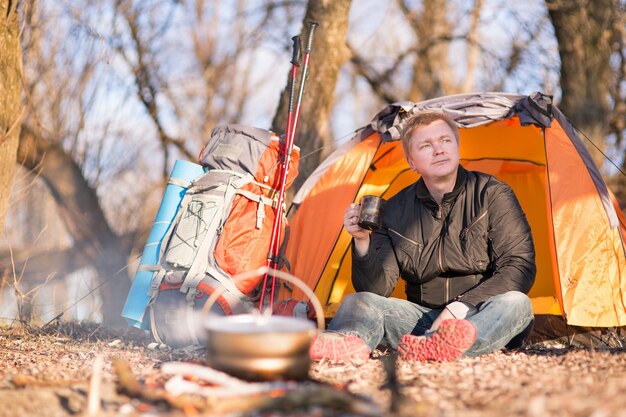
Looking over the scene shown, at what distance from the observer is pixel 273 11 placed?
360 inches

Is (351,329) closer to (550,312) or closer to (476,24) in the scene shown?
(550,312)

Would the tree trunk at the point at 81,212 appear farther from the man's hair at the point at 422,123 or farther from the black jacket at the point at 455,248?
the man's hair at the point at 422,123

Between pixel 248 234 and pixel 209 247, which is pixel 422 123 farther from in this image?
pixel 209 247

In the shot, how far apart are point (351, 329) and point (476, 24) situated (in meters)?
7.78

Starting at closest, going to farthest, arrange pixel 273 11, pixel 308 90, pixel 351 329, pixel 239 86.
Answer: pixel 351 329
pixel 308 90
pixel 273 11
pixel 239 86

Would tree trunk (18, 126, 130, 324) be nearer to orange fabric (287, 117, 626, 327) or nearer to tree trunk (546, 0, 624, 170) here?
orange fabric (287, 117, 626, 327)

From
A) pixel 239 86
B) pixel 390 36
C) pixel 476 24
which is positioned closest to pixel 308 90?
pixel 476 24

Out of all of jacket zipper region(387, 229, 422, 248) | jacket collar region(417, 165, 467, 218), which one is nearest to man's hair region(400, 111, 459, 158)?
jacket collar region(417, 165, 467, 218)

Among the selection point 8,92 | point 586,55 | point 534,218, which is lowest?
point 534,218

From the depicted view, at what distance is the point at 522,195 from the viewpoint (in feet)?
15.0

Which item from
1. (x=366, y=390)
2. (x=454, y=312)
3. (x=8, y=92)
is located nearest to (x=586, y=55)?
(x=454, y=312)

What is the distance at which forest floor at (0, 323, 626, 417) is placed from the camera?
1788 mm

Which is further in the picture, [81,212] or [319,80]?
[81,212]

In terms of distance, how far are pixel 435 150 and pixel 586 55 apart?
184 inches
